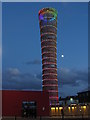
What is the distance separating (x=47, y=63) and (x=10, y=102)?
43.8m

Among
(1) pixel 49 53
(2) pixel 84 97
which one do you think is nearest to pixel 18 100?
(2) pixel 84 97

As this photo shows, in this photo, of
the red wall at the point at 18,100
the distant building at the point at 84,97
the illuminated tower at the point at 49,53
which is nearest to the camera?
the red wall at the point at 18,100

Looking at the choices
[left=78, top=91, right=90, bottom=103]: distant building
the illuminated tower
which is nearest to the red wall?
[left=78, top=91, right=90, bottom=103]: distant building

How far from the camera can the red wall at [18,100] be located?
19.3m

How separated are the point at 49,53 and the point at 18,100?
4462 centimetres

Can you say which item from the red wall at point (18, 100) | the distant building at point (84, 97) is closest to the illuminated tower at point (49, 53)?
the distant building at point (84, 97)

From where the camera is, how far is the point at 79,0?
503 cm

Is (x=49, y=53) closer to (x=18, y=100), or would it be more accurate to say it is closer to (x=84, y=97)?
(x=84, y=97)

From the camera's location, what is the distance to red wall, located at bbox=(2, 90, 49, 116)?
1927 cm

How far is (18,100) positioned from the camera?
64.6ft

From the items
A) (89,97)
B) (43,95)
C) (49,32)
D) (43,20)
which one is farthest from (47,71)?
(43,95)

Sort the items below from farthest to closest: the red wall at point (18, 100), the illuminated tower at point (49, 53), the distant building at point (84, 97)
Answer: the illuminated tower at point (49, 53)
the distant building at point (84, 97)
the red wall at point (18, 100)

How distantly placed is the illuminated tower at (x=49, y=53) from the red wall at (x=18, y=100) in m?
39.9

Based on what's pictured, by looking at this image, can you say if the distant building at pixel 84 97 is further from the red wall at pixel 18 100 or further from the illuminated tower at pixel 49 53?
A: the red wall at pixel 18 100
